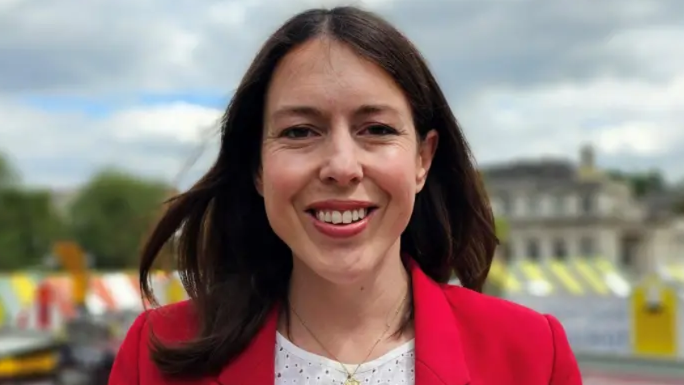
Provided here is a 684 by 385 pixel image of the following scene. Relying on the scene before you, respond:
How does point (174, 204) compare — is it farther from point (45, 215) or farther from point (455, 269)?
point (45, 215)

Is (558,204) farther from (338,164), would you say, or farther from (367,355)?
(338,164)

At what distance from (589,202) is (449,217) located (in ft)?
210

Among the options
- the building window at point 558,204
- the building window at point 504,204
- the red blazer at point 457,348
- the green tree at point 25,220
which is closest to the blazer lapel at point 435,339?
the red blazer at point 457,348

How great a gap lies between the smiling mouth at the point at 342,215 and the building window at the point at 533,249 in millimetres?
65942

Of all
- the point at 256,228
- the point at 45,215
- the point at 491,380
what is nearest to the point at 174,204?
the point at 256,228

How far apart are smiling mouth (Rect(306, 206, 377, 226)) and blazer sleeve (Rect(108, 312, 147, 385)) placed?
0.50 metres

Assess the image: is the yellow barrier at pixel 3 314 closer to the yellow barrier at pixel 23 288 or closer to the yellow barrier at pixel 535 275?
the yellow barrier at pixel 23 288

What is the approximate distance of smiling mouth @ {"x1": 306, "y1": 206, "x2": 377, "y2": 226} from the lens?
159 centimetres

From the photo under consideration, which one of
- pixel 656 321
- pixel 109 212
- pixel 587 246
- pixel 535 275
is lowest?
pixel 587 246

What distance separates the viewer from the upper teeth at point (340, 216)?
1.59 meters

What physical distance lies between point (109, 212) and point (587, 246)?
3418cm

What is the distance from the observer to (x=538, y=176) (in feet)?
225

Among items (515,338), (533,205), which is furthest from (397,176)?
(533,205)

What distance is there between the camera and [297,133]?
161cm
